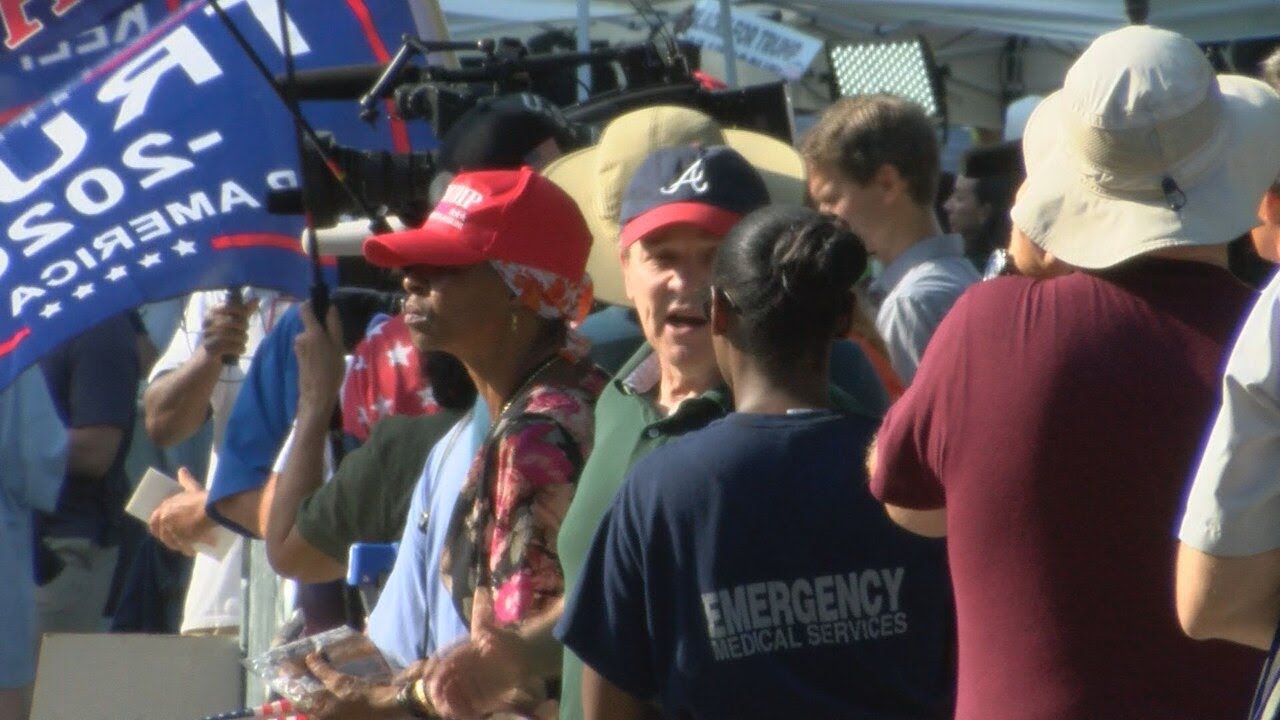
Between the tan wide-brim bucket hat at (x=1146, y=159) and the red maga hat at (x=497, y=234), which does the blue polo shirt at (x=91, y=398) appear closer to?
the red maga hat at (x=497, y=234)

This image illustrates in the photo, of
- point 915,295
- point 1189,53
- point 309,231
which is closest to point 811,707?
point 1189,53

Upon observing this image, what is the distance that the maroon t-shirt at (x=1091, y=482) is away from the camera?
231 centimetres

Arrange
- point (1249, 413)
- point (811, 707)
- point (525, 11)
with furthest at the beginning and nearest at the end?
1. point (525, 11)
2. point (811, 707)
3. point (1249, 413)

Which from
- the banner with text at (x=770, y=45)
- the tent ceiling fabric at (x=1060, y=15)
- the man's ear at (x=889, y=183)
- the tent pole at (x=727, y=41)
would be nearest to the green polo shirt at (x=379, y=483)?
the man's ear at (x=889, y=183)

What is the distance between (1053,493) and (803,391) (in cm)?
45

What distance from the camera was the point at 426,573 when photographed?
3.33 metres

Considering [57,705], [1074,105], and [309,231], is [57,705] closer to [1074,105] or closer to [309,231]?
[309,231]

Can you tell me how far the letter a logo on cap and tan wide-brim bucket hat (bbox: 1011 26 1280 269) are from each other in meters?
0.82

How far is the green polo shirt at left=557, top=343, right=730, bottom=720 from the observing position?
9.30 feet

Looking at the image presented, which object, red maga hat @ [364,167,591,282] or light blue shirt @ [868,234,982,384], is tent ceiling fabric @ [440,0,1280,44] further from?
red maga hat @ [364,167,591,282]

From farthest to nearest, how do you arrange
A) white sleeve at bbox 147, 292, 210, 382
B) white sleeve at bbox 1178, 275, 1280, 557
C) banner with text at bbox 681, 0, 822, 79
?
banner with text at bbox 681, 0, 822, 79 < white sleeve at bbox 147, 292, 210, 382 < white sleeve at bbox 1178, 275, 1280, 557

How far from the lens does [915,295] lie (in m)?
3.85

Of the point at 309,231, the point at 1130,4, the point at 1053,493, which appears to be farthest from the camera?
the point at 1130,4

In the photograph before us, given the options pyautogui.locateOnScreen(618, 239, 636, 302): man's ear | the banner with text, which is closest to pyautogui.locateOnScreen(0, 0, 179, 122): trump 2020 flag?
pyautogui.locateOnScreen(618, 239, 636, 302): man's ear
